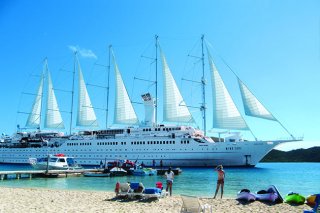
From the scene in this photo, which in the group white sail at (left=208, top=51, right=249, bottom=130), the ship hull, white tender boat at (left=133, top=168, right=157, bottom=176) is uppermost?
white sail at (left=208, top=51, right=249, bottom=130)

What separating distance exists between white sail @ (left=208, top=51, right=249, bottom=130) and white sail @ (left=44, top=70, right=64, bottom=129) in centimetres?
2866

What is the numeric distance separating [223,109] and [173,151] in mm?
8670

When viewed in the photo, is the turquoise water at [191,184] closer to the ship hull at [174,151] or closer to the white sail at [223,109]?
the white sail at [223,109]

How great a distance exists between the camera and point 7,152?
63.7m

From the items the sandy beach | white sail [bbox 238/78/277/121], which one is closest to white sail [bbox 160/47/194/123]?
white sail [bbox 238/78/277/121]

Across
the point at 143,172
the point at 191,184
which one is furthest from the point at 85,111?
the point at 191,184

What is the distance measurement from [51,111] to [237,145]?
32.8 meters

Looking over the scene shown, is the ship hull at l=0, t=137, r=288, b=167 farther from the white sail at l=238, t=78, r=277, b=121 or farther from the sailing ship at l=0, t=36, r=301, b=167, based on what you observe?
the white sail at l=238, t=78, r=277, b=121

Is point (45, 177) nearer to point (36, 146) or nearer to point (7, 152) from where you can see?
point (36, 146)

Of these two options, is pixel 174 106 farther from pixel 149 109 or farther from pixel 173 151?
pixel 149 109

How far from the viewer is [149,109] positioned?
5188 cm

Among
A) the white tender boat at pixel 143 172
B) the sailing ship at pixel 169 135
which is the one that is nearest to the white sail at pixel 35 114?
the sailing ship at pixel 169 135

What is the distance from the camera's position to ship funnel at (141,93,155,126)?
168ft

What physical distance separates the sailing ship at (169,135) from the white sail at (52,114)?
11.2 feet
